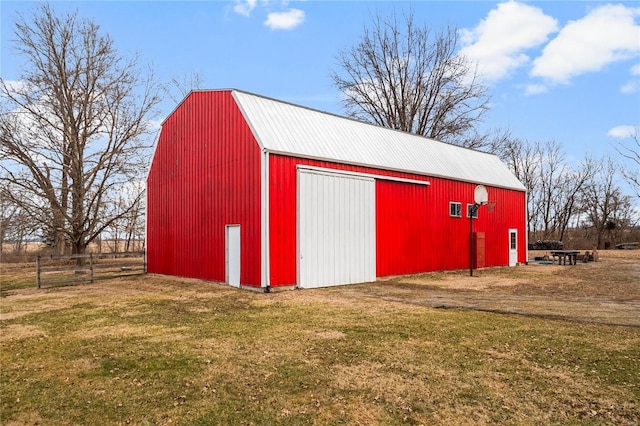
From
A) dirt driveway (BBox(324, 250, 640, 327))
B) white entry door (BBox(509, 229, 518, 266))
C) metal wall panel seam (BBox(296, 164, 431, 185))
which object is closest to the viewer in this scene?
dirt driveway (BBox(324, 250, 640, 327))

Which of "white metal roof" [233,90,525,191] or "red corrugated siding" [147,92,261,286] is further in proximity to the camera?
"white metal roof" [233,90,525,191]

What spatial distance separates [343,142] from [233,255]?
5.48 metres

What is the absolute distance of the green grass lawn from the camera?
13.6 feet

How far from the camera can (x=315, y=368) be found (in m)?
5.37

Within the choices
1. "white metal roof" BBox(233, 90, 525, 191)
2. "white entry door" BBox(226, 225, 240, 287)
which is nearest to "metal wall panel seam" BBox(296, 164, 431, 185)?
"white metal roof" BBox(233, 90, 525, 191)

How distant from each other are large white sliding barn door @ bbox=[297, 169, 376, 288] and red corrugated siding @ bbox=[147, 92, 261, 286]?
1.49 meters

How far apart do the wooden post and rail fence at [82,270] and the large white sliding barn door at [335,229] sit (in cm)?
731

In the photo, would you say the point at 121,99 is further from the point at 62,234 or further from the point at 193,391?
the point at 193,391

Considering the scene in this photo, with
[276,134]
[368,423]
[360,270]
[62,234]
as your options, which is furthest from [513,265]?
[62,234]

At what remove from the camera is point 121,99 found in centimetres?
2286

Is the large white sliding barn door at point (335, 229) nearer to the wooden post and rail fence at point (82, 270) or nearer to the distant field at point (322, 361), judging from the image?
the distant field at point (322, 361)

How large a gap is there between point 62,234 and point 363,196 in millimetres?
16469

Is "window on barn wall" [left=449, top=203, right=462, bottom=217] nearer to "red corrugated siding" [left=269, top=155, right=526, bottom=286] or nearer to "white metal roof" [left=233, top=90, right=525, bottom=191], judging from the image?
"red corrugated siding" [left=269, top=155, right=526, bottom=286]

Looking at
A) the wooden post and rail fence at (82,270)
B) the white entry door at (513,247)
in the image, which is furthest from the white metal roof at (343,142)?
the wooden post and rail fence at (82,270)
